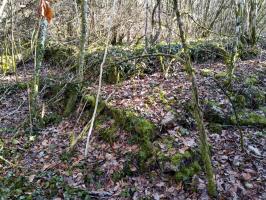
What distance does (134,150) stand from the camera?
5539 millimetres

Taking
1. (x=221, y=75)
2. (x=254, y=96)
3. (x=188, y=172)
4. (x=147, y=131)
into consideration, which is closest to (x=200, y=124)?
(x=188, y=172)

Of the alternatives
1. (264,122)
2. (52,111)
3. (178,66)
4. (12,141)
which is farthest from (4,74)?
(264,122)

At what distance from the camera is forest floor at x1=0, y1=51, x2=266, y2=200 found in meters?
4.73

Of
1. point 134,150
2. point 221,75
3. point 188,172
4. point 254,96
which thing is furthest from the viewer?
point 221,75

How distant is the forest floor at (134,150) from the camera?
4727 mm

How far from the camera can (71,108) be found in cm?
755

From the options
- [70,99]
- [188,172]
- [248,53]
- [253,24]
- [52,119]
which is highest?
[253,24]

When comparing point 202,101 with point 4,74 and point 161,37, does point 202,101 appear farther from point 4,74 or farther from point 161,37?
point 4,74

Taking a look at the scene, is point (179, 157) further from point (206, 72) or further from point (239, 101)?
point (206, 72)

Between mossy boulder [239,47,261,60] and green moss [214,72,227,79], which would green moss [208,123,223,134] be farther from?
mossy boulder [239,47,261,60]

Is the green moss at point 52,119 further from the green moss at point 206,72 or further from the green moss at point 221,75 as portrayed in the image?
the green moss at point 221,75

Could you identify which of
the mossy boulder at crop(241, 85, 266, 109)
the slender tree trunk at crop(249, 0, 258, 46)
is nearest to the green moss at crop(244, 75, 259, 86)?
the mossy boulder at crop(241, 85, 266, 109)

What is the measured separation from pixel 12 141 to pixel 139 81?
314 centimetres

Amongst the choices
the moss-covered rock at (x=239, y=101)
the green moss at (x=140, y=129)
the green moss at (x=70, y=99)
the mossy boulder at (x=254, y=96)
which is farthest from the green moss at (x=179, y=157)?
the green moss at (x=70, y=99)
